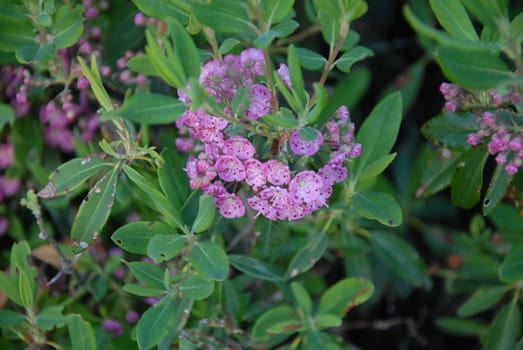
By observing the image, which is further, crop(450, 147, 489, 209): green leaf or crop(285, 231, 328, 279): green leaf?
crop(285, 231, 328, 279): green leaf

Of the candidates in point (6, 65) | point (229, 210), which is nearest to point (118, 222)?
point (6, 65)

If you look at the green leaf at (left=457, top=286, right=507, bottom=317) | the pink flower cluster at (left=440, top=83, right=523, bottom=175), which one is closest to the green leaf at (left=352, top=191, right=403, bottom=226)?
the pink flower cluster at (left=440, top=83, right=523, bottom=175)

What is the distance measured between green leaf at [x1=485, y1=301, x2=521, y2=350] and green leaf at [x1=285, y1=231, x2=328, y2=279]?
0.60 metres

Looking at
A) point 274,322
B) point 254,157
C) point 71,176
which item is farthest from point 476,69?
point 71,176

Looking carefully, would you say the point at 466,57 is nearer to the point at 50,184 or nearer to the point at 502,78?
the point at 502,78

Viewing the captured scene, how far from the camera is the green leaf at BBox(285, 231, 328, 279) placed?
1.92 metres

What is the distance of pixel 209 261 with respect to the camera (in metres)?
1.54

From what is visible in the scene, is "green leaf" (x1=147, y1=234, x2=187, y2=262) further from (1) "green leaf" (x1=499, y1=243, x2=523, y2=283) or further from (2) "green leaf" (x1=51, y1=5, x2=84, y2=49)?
(1) "green leaf" (x1=499, y1=243, x2=523, y2=283)

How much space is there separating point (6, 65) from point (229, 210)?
1136mm

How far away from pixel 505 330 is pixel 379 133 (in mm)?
757

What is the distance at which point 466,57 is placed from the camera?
4.55 ft

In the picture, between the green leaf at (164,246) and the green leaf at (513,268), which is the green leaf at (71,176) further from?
the green leaf at (513,268)

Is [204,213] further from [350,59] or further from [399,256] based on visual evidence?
[399,256]

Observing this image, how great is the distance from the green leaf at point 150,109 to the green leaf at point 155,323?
1.64ft
